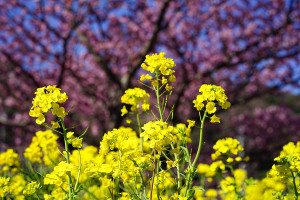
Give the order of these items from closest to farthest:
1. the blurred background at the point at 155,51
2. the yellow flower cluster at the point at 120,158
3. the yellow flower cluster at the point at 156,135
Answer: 1. the yellow flower cluster at the point at 156,135
2. the yellow flower cluster at the point at 120,158
3. the blurred background at the point at 155,51

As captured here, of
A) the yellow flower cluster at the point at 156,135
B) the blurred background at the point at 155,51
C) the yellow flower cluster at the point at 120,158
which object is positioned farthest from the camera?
the blurred background at the point at 155,51

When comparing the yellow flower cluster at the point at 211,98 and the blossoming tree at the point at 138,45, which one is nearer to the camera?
the yellow flower cluster at the point at 211,98

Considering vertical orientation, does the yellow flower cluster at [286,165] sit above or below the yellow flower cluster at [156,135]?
below

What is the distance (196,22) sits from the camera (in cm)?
692

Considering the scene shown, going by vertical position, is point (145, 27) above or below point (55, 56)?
above

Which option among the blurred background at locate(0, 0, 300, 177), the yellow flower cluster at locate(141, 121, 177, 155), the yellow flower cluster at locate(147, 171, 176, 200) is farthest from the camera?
the blurred background at locate(0, 0, 300, 177)

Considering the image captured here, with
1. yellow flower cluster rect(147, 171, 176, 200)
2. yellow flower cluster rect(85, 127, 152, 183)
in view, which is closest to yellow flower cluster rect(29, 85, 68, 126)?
yellow flower cluster rect(85, 127, 152, 183)

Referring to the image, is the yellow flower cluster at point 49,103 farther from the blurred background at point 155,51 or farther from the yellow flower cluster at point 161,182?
the blurred background at point 155,51

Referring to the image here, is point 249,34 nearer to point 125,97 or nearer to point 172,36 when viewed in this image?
point 172,36

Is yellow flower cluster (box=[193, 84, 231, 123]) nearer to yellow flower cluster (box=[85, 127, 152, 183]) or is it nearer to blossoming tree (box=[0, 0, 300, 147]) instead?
yellow flower cluster (box=[85, 127, 152, 183])

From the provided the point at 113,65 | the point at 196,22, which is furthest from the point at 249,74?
the point at 113,65

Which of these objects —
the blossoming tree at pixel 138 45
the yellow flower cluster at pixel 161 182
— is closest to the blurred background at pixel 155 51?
the blossoming tree at pixel 138 45

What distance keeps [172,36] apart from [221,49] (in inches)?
49.9

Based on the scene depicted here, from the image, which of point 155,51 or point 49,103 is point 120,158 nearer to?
point 49,103
